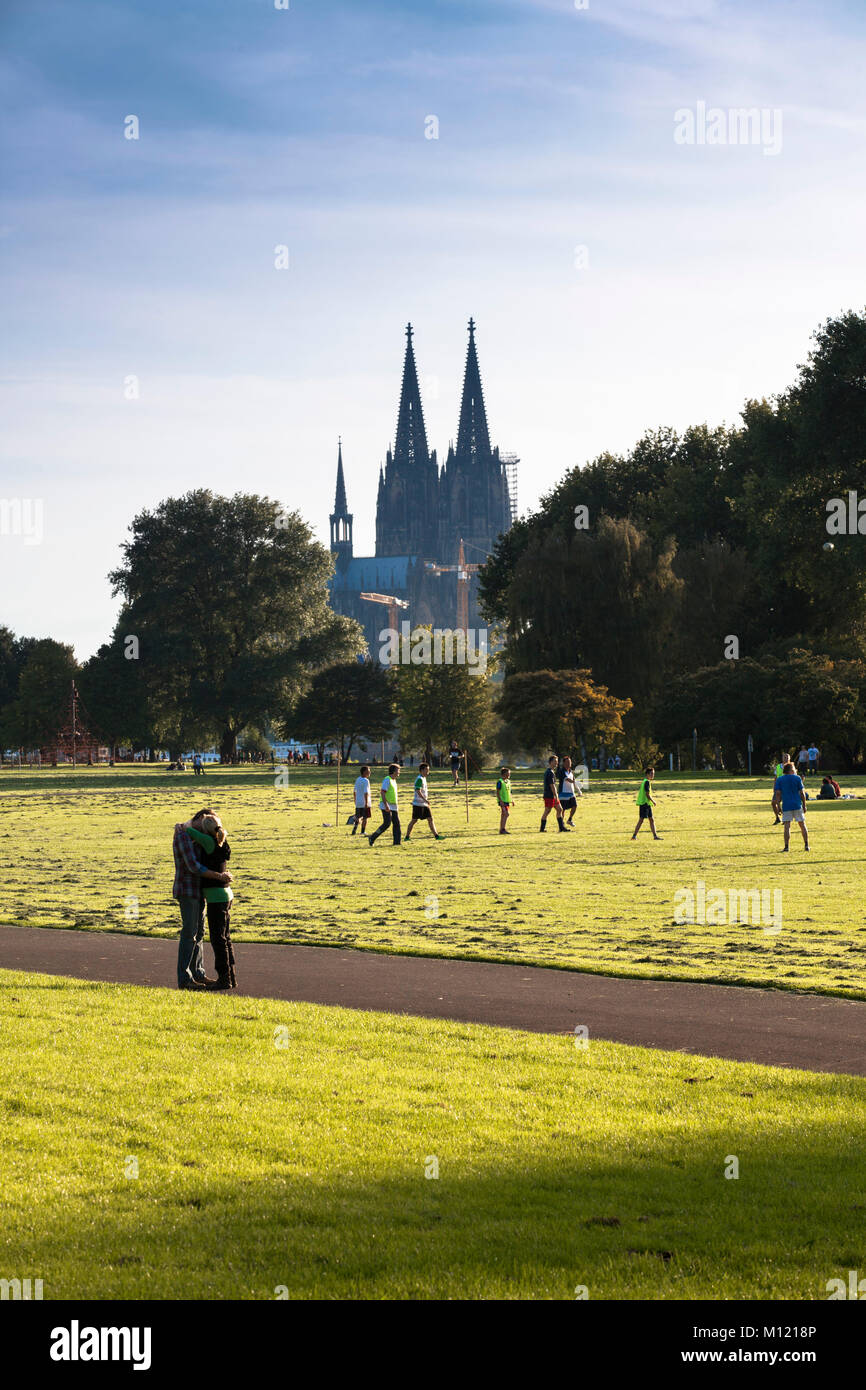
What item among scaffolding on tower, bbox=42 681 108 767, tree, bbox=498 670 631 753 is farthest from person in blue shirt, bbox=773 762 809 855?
scaffolding on tower, bbox=42 681 108 767

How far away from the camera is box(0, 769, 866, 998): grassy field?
14758 mm

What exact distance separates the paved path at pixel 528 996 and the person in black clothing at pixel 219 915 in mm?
280

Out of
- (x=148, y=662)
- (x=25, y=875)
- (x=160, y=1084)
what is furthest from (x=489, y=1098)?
(x=148, y=662)

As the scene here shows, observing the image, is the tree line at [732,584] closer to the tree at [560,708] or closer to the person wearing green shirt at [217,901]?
the tree at [560,708]

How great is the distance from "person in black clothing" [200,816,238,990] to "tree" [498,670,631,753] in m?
53.7

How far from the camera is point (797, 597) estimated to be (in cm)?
7544

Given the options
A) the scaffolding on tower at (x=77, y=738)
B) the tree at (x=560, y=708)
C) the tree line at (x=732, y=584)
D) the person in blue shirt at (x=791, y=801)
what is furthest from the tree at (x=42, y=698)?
the person in blue shirt at (x=791, y=801)

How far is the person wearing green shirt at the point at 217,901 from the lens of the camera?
12719mm

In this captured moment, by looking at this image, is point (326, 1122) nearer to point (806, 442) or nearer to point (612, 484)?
point (806, 442)

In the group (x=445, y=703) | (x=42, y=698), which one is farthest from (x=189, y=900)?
(x=42, y=698)

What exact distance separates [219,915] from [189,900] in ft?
1.10

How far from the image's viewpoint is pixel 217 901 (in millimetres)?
12867

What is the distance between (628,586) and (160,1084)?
208 feet

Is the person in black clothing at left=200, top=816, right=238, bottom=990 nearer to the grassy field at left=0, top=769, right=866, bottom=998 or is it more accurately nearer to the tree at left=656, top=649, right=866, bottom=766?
the grassy field at left=0, top=769, right=866, bottom=998
